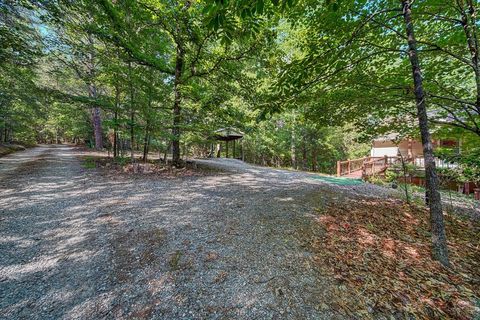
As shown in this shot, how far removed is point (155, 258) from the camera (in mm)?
2703

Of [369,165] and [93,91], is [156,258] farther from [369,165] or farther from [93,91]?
[93,91]

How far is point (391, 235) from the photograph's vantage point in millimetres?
3736

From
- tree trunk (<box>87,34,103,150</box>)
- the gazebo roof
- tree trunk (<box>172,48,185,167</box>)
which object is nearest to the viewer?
tree trunk (<box>172,48,185,167</box>)

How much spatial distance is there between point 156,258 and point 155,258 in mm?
15

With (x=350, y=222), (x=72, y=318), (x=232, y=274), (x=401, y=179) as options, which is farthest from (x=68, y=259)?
(x=401, y=179)

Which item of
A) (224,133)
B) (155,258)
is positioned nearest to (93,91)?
(224,133)

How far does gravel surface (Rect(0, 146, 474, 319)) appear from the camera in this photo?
2.00 metres

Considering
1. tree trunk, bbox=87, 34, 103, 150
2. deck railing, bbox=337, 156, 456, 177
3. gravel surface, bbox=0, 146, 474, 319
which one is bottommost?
gravel surface, bbox=0, 146, 474, 319

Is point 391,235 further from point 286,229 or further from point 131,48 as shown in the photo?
point 131,48

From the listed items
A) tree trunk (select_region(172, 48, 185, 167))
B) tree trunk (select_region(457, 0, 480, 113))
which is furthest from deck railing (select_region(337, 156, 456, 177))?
tree trunk (select_region(172, 48, 185, 167))

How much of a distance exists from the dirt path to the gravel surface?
1 cm

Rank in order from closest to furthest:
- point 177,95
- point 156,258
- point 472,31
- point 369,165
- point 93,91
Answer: point 156,258 < point 472,31 < point 177,95 < point 369,165 < point 93,91

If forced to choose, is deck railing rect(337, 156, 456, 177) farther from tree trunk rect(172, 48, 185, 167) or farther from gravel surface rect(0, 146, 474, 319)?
tree trunk rect(172, 48, 185, 167)

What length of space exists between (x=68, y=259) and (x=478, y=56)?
688 cm
